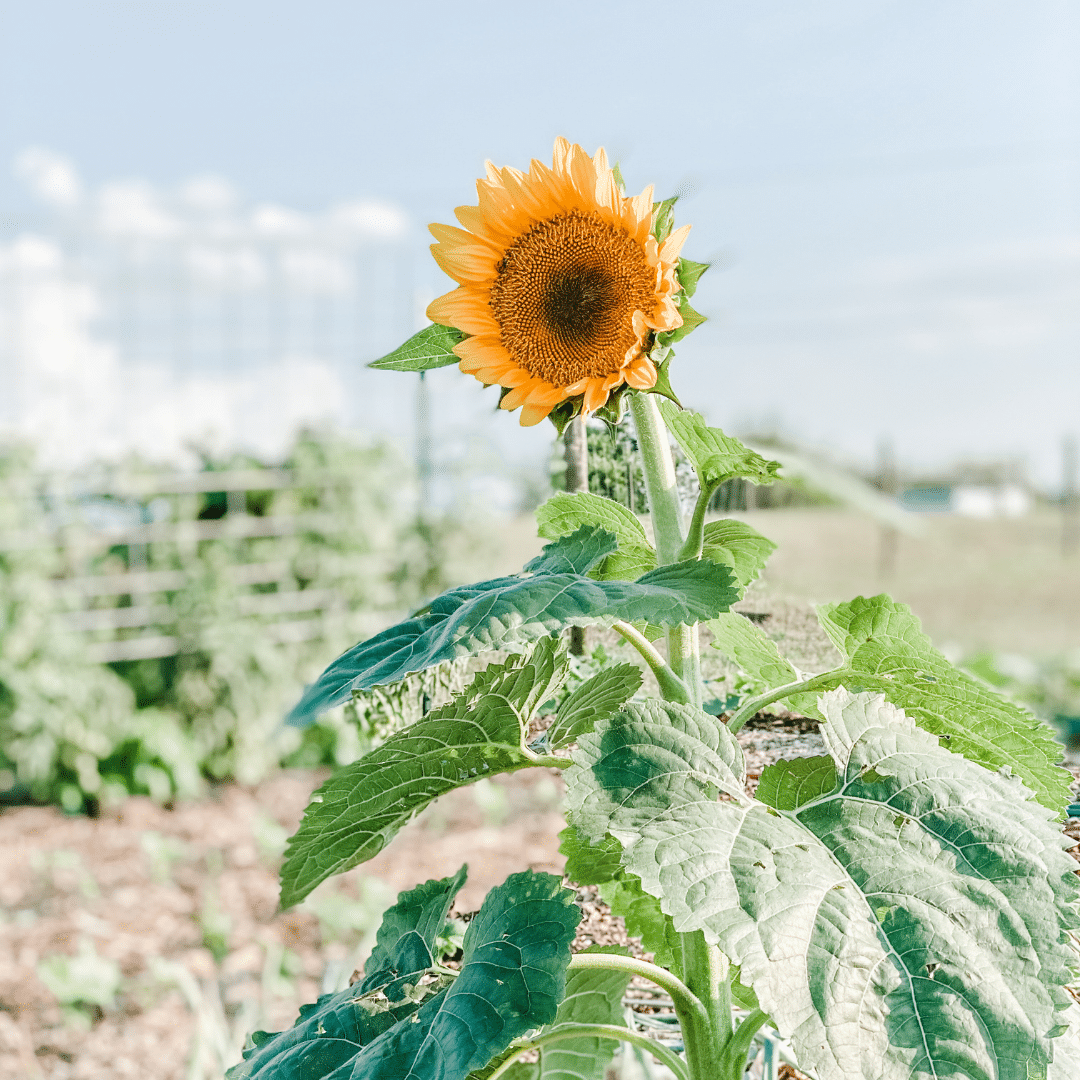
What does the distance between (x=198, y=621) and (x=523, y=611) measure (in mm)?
3284

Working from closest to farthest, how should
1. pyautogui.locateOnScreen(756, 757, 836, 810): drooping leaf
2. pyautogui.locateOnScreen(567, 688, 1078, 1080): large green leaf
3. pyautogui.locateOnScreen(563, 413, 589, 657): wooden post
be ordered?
pyautogui.locateOnScreen(567, 688, 1078, 1080): large green leaf < pyautogui.locateOnScreen(756, 757, 836, 810): drooping leaf < pyautogui.locateOnScreen(563, 413, 589, 657): wooden post

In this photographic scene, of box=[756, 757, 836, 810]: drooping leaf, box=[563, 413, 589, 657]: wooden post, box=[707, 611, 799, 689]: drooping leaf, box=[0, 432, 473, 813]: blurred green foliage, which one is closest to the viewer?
box=[756, 757, 836, 810]: drooping leaf

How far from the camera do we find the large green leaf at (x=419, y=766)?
2.16ft

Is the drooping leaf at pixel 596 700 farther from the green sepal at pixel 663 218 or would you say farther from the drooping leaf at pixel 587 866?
the green sepal at pixel 663 218

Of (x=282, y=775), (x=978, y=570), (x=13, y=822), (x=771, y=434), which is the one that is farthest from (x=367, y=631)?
(x=978, y=570)

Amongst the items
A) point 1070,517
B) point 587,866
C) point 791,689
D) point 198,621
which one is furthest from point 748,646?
point 1070,517

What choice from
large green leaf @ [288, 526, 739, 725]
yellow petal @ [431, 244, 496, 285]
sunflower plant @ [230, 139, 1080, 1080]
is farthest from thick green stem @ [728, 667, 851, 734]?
yellow petal @ [431, 244, 496, 285]

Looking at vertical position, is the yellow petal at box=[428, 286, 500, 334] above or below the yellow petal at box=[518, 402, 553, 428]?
above

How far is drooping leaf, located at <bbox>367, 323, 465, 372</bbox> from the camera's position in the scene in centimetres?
69

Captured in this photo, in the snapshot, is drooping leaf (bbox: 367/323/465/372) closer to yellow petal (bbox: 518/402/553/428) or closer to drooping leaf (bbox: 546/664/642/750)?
yellow petal (bbox: 518/402/553/428)

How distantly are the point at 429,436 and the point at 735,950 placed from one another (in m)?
3.49

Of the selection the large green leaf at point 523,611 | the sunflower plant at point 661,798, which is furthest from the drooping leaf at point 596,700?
the large green leaf at point 523,611

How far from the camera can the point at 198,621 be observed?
359cm

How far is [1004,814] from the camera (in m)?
0.55
